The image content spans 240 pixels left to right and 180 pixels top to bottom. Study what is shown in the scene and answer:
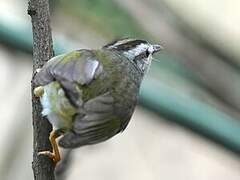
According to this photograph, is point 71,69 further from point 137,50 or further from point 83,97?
point 137,50

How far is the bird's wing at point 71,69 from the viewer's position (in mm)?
2823

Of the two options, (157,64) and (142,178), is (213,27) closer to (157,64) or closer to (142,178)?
(142,178)

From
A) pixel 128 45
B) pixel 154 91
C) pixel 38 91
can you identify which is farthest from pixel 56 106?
pixel 154 91

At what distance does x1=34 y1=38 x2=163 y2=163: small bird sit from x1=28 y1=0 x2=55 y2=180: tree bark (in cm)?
2

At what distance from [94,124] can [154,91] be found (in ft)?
3.53

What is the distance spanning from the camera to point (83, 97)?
2.93m

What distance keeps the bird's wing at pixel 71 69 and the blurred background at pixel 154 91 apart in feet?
1.37

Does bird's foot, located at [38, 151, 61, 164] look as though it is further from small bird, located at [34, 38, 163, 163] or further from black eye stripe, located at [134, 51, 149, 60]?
black eye stripe, located at [134, 51, 149, 60]

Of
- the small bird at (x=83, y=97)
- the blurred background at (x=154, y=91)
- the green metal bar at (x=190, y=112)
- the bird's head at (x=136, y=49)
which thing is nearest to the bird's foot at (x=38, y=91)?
the small bird at (x=83, y=97)

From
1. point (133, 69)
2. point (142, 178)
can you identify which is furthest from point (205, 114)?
point (142, 178)

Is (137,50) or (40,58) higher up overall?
(40,58)

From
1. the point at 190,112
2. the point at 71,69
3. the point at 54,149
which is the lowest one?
the point at 190,112

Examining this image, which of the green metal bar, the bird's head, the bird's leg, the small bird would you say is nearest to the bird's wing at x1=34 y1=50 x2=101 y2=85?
the small bird

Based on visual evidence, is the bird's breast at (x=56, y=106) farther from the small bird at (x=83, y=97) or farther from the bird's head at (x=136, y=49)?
the bird's head at (x=136, y=49)
